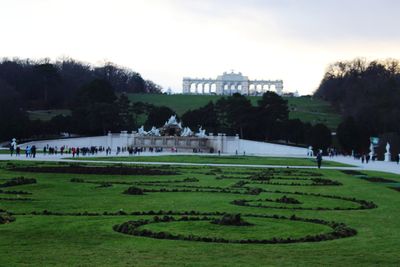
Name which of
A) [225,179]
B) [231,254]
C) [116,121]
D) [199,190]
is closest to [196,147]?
[116,121]

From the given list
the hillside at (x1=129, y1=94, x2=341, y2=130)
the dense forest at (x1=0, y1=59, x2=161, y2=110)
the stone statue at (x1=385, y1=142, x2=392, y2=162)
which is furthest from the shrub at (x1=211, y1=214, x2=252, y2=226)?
the hillside at (x1=129, y1=94, x2=341, y2=130)

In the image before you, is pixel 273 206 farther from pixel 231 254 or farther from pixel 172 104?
pixel 172 104

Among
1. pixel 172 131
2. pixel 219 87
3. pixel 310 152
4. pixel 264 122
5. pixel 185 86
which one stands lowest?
pixel 310 152

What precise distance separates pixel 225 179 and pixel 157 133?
58875mm

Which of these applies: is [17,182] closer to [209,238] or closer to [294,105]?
[209,238]

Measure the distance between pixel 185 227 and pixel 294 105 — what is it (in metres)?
109

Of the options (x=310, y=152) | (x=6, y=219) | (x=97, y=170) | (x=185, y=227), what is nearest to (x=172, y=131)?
(x=310, y=152)

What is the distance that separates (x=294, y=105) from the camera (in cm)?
11931

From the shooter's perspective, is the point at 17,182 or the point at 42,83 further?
the point at 42,83

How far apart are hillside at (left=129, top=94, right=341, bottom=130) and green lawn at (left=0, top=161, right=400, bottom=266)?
79.9 m

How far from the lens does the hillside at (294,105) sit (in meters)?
104

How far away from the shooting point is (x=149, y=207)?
15297 mm

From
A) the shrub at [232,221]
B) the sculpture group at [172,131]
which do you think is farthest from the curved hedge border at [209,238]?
the sculpture group at [172,131]

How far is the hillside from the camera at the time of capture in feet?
341
